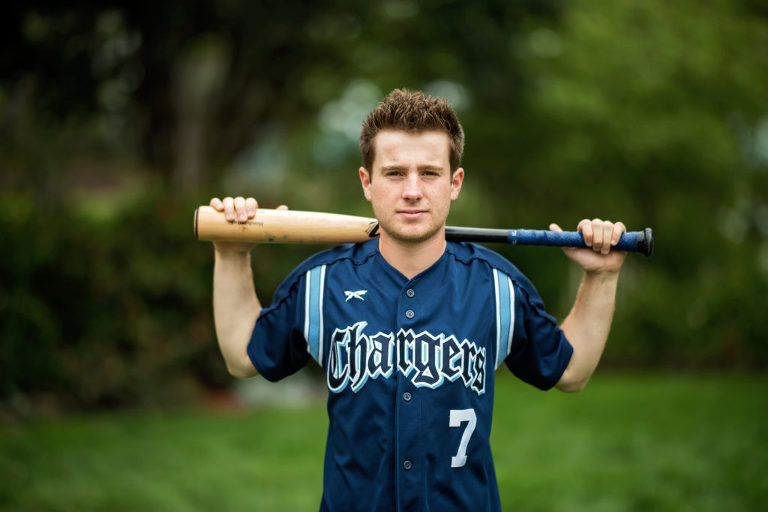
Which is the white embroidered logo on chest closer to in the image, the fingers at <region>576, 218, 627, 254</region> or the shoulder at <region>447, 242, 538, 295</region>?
the shoulder at <region>447, 242, 538, 295</region>

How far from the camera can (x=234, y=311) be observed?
2785 mm

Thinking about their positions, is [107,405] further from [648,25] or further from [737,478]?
[648,25]

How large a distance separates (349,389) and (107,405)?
678cm

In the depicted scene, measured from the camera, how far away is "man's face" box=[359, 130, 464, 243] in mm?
2459

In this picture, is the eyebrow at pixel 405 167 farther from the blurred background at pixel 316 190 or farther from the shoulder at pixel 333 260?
the blurred background at pixel 316 190

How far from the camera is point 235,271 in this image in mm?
2822

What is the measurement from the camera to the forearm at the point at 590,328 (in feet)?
8.93

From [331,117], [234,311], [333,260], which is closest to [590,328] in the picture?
[333,260]

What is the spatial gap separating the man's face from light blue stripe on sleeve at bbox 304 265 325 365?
34 centimetres

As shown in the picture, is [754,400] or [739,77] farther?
[739,77]

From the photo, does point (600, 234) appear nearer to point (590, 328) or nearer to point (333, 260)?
point (590, 328)

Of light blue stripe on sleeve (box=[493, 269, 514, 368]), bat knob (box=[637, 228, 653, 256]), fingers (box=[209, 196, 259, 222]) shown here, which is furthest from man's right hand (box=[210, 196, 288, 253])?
bat knob (box=[637, 228, 653, 256])

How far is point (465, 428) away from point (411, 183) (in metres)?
0.82

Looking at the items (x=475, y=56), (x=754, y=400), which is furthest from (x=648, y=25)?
(x=754, y=400)
